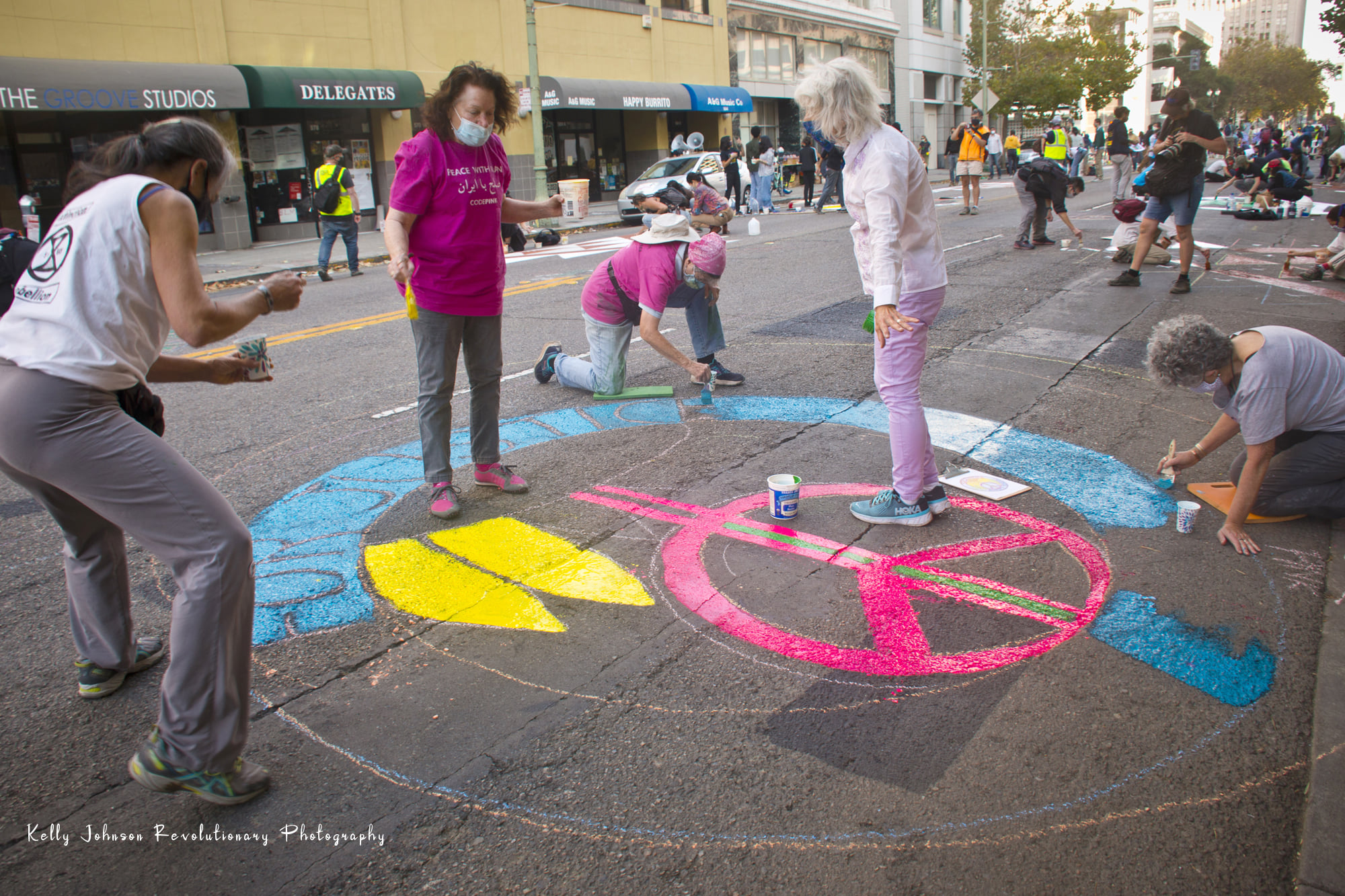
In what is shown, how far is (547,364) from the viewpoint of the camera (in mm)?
6691

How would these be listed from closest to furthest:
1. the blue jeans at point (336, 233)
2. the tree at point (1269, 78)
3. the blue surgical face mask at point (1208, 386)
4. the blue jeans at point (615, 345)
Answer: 1. the blue surgical face mask at point (1208, 386)
2. the blue jeans at point (615, 345)
3. the blue jeans at point (336, 233)
4. the tree at point (1269, 78)

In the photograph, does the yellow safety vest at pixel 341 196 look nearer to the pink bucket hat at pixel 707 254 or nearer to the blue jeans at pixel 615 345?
the blue jeans at pixel 615 345

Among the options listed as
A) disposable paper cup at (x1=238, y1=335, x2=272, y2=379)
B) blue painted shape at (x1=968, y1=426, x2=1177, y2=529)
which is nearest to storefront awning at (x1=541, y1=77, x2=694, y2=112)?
blue painted shape at (x1=968, y1=426, x2=1177, y2=529)

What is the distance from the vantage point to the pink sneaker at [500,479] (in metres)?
4.63

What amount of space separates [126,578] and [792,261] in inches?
435

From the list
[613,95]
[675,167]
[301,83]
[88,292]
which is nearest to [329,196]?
[301,83]

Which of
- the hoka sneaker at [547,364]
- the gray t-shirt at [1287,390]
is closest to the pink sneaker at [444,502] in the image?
the hoka sneaker at [547,364]

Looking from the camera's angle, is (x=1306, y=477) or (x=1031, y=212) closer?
(x=1306, y=477)

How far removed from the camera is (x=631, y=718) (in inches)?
107

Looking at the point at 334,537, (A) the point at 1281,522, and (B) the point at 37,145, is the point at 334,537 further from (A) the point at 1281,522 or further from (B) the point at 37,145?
(B) the point at 37,145

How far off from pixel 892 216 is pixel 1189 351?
1.34 m

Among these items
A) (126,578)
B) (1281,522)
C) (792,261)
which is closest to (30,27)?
(792,261)

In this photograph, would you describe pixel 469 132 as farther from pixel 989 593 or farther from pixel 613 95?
pixel 613 95

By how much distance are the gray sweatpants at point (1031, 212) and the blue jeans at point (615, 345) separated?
794cm
